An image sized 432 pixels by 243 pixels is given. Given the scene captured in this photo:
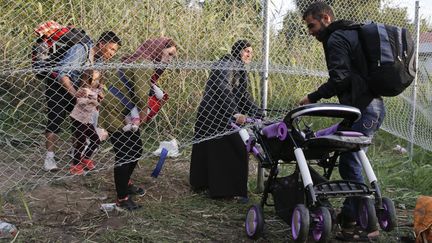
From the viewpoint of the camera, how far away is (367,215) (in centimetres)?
291

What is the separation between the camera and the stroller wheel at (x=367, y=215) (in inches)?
113

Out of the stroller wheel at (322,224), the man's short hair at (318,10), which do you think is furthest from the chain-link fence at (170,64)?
the stroller wheel at (322,224)

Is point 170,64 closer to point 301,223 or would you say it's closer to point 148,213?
point 148,213

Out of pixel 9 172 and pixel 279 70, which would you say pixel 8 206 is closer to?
pixel 9 172

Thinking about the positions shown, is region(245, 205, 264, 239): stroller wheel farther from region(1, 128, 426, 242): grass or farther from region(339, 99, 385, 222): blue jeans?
→ region(339, 99, 385, 222): blue jeans

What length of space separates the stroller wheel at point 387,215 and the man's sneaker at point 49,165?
3.10 metres

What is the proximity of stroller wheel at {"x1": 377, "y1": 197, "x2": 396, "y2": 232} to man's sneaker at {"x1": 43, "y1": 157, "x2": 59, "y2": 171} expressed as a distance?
310 cm

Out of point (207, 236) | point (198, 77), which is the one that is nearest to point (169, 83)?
point (198, 77)

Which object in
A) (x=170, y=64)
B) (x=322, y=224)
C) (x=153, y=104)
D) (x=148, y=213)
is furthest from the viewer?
(x=153, y=104)

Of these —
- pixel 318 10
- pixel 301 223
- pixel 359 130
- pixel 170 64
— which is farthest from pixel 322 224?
pixel 170 64

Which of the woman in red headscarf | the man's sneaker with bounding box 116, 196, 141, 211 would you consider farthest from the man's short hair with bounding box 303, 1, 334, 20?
the man's sneaker with bounding box 116, 196, 141, 211

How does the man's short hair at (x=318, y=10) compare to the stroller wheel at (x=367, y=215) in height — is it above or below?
above

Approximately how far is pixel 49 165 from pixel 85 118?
2.18 feet

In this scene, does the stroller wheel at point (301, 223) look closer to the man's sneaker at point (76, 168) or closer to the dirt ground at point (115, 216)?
the dirt ground at point (115, 216)
